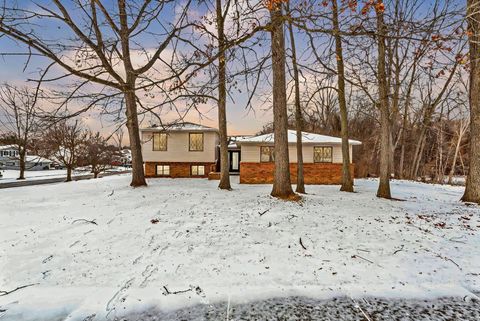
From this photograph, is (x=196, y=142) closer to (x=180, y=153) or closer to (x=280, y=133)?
(x=180, y=153)

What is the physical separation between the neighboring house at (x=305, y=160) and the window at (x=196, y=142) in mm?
4597

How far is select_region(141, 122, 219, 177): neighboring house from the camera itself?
20411mm

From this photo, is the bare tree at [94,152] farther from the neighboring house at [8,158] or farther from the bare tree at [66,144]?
the neighboring house at [8,158]

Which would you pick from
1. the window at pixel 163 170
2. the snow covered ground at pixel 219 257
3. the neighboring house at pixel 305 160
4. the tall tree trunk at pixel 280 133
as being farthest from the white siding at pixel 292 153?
the snow covered ground at pixel 219 257

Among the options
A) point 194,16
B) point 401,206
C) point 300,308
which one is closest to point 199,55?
point 194,16

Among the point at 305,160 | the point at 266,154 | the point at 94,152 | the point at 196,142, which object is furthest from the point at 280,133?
the point at 94,152

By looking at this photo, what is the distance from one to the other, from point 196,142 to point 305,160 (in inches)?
336

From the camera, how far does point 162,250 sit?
4.52 m

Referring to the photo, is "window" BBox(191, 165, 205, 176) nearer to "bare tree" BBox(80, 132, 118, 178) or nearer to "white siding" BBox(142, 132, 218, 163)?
"white siding" BBox(142, 132, 218, 163)

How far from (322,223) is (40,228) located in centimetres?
607

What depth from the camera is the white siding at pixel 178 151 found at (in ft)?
66.9

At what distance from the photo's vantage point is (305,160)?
1750cm

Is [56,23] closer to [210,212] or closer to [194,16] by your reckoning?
[194,16]

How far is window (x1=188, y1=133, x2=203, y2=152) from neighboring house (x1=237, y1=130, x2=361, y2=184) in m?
4.60
